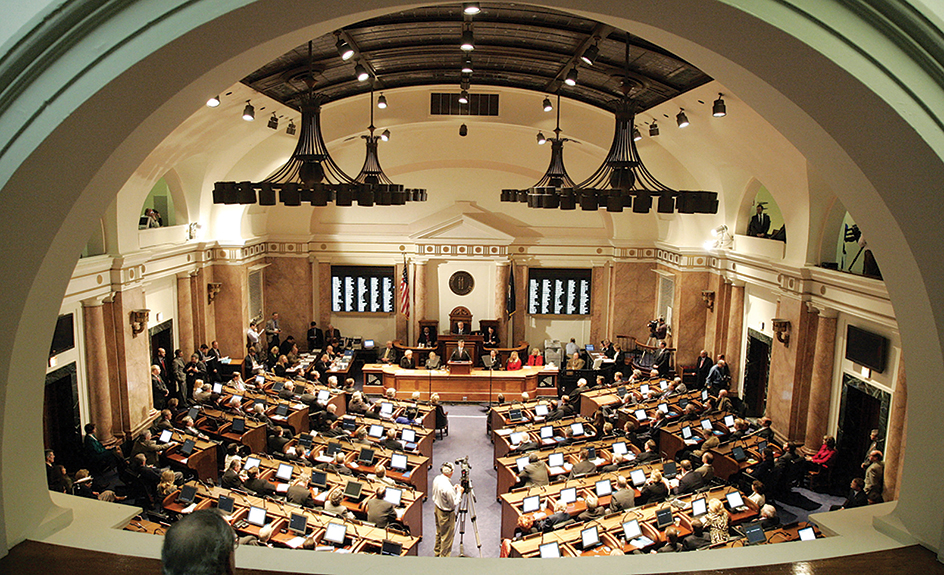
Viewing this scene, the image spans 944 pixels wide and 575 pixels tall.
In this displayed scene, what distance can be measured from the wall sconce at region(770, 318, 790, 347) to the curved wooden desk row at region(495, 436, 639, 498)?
3892 millimetres

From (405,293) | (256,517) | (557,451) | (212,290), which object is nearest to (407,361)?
(405,293)

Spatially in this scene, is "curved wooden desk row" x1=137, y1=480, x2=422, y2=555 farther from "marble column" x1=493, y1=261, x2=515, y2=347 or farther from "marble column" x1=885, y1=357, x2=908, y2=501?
"marble column" x1=493, y1=261, x2=515, y2=347

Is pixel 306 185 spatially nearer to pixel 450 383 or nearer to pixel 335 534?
pixel 335 534

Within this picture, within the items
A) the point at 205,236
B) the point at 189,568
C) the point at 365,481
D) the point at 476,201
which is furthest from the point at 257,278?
the point at 189,568

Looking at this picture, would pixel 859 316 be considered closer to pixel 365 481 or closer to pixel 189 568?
pixel 365 481

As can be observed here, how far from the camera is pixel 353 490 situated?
902 cm

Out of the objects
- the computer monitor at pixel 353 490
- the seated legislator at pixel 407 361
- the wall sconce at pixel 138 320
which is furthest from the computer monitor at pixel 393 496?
the seated legislator at pixel 407 361

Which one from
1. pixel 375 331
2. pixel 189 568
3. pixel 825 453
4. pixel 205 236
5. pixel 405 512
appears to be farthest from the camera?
pixel 375 331

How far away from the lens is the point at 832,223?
11305 millimetres

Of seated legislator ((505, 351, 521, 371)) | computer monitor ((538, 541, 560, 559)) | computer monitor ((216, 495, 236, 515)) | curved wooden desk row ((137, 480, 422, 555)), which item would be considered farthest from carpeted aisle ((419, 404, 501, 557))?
computer monitor ((216, 495, 236, 515))

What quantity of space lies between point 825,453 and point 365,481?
27.1ft

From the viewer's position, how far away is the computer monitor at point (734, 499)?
8711 mm

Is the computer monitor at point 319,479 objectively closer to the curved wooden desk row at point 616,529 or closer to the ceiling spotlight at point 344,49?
the curved wooden desk row at point 616,529

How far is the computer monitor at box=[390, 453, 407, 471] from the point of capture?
33.8 feet
